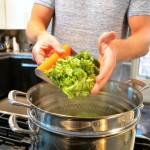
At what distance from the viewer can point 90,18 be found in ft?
2.50

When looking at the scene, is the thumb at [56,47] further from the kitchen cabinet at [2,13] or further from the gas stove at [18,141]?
the kitchen cabinet at [2,13]

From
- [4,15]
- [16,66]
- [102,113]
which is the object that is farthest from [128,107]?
[4,15]

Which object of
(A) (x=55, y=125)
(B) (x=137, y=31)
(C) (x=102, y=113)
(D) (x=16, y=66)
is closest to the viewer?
(A) (x=55, y=125)

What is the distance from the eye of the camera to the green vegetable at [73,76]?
42cm

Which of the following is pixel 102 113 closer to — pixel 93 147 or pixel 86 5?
pixel 93 147

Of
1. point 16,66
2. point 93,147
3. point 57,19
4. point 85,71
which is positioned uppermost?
point 57,19

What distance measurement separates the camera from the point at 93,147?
1.21 ft

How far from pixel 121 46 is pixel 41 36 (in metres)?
0.23

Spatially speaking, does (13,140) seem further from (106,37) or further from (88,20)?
(88,20)

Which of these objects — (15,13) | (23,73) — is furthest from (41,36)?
(15,13)

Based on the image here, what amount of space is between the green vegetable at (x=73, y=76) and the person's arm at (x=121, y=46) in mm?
20

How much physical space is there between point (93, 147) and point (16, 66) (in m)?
1.87

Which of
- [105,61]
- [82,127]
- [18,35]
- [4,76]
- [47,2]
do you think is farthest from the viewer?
Answer: [18,35]

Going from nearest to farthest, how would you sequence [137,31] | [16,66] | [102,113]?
[102,113]
[137,31]
[16,66]
